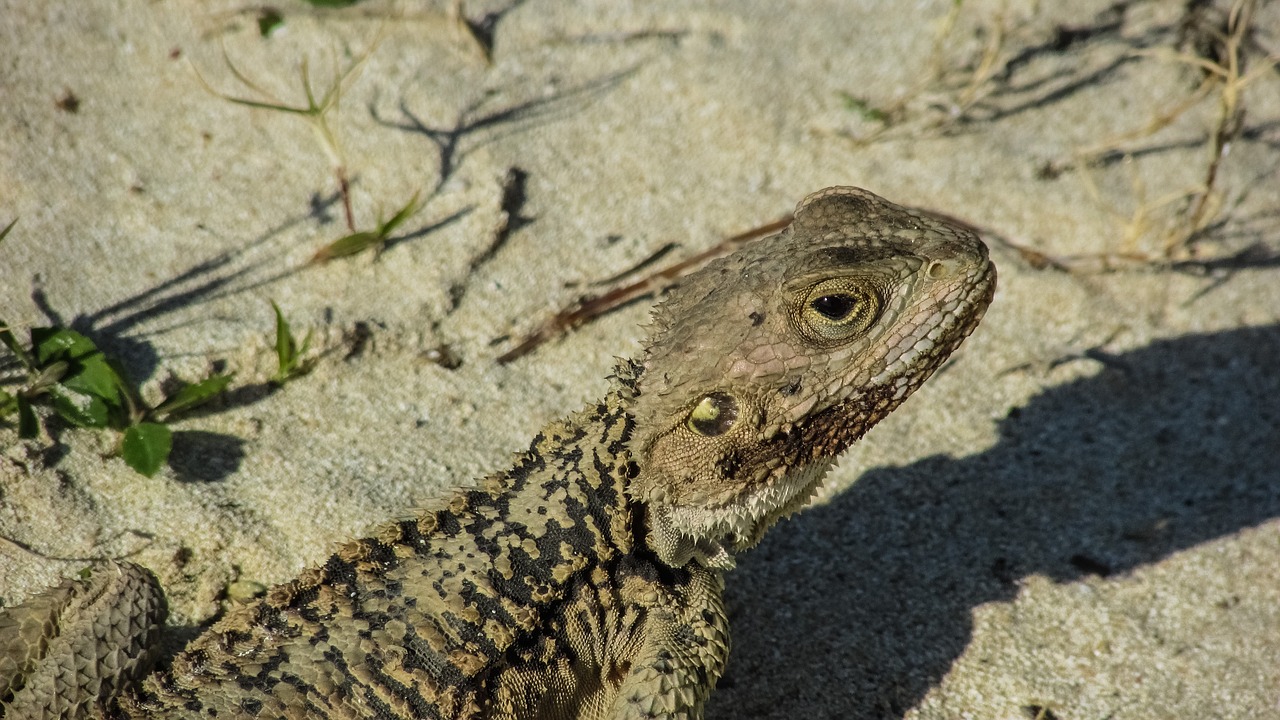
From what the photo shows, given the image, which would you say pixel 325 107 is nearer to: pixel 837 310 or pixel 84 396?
pixel 84 396

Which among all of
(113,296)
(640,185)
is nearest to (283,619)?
(113,296)

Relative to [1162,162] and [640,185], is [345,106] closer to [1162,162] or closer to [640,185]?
[640,185]

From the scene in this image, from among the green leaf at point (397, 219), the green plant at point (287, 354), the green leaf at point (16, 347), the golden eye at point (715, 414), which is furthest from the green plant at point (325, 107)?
the golden eye at point (715, 414)

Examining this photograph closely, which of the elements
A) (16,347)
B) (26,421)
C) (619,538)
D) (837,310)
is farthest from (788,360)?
(16,347)

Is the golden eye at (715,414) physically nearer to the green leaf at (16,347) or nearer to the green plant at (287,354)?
the green plant at (287,354)

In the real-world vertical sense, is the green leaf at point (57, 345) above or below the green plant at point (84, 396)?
above

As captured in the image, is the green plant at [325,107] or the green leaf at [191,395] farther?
the green plant at [325,107]

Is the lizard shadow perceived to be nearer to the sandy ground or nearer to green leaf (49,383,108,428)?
the sandy ground
